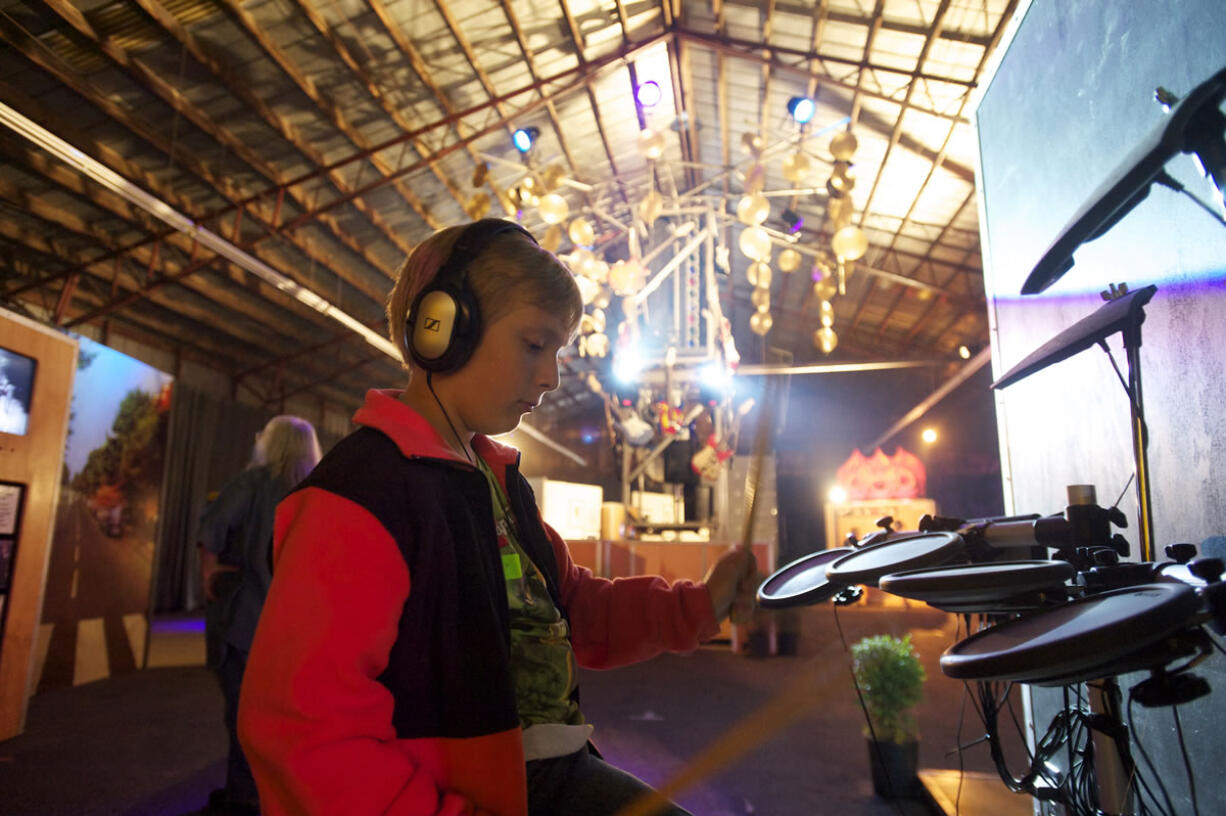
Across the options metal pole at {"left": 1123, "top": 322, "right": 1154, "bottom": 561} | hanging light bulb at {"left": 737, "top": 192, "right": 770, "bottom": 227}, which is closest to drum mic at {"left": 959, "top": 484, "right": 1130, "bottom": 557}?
metal pole at {"left": 1123, "top": 322, "right": 1154, "bottom": 561}

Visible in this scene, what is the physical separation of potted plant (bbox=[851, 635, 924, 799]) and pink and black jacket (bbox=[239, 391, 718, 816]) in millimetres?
2541

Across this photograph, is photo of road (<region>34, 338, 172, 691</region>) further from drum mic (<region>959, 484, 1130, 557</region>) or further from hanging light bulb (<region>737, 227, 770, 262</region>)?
drum mic (<region>959, 484, 1130, 557</region>)

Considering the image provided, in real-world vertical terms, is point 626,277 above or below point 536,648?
above

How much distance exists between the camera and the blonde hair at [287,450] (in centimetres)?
282

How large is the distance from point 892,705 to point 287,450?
2839mm

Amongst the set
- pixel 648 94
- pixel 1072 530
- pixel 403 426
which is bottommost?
pixel 1072 530

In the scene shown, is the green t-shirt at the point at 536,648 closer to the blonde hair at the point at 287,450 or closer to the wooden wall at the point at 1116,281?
the wooden wall at the point at 1116,281

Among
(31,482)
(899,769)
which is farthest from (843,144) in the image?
(31,482)

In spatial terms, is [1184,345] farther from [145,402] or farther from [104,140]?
[104,140]

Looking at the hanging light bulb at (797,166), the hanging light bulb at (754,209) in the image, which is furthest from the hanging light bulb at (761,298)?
the hanging light bulb at (797,166)

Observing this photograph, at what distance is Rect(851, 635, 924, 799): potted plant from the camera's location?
282cm

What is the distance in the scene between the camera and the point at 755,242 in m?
5.61

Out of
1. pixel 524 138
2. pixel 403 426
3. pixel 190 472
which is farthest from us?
pixel 190 472

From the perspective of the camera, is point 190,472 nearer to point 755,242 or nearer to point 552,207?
point 552,207
